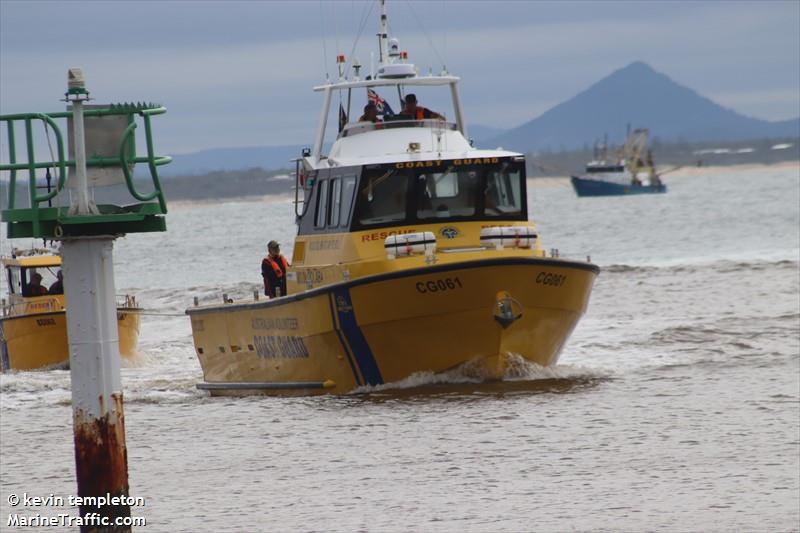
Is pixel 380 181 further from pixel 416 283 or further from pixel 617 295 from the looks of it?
pixel 617 295

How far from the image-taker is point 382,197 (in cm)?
1786

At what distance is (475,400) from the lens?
54.9 ft

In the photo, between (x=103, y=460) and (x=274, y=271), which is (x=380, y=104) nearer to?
(x=274, y=271)

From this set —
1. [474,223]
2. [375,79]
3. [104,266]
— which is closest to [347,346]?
[474,223]

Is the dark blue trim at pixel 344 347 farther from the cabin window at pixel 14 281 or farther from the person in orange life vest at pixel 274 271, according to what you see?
the cabin window at pixel 14 281

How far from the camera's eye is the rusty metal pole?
8.70 metres

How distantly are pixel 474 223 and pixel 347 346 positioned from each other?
2192 millimetres

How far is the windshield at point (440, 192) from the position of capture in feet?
58.4

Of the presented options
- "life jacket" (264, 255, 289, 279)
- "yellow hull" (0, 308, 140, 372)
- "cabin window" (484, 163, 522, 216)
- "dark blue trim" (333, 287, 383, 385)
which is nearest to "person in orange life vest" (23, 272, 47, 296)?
"yellow hull" (0, 308, 140, 372)

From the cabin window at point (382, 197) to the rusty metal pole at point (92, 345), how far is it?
8.98m

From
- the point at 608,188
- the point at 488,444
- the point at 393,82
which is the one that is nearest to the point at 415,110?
the point at 393,82

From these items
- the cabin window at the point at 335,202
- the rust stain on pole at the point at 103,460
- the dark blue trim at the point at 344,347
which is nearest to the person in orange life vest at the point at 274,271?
the cabin window at the point at 335,202

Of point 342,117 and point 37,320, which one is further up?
point 342,117

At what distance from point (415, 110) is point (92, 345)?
10789mm
